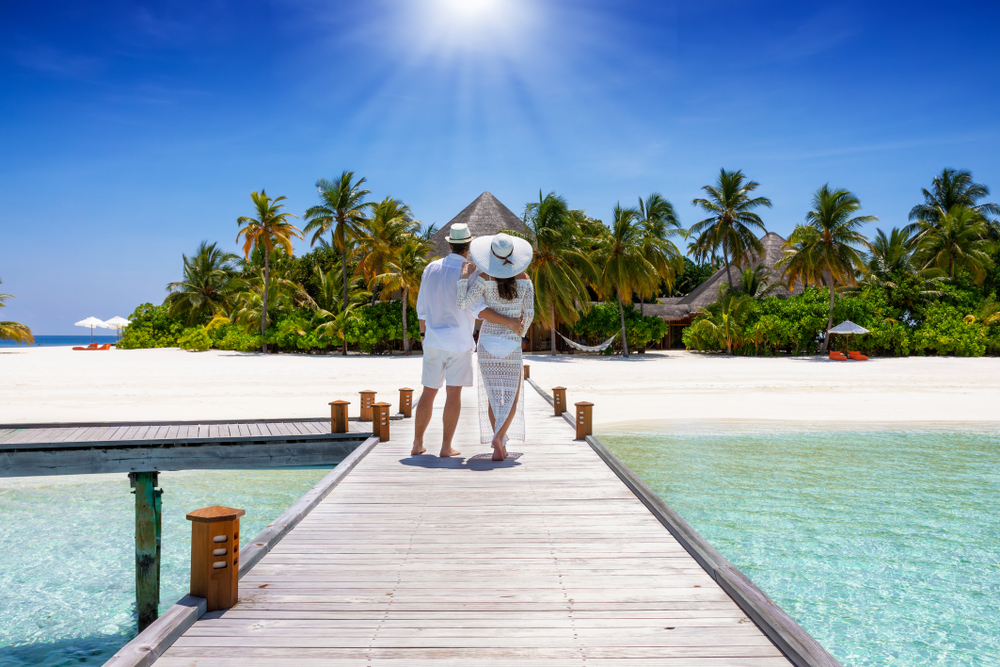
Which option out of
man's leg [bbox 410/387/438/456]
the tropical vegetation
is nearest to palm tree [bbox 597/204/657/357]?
the tropical vegetation

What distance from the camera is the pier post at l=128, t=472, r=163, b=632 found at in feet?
16.2

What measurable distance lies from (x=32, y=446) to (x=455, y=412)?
15.3 feet

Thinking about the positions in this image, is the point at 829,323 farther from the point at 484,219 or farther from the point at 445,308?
the point at 445,308

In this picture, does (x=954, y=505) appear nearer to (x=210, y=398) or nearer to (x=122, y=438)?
(x=122, y=438)

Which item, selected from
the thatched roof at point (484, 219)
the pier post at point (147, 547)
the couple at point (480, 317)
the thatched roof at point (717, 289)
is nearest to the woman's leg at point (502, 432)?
the couple at point (480, 317)

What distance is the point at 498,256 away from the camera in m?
4.59

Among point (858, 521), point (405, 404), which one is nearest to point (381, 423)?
point (405, 404)

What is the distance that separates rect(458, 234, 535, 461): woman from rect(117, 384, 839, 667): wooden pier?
2.75ft

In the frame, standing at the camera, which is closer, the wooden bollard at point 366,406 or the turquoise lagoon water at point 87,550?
the turquoise lagoon water at point 87,550

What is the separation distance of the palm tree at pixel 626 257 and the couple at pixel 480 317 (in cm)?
2264

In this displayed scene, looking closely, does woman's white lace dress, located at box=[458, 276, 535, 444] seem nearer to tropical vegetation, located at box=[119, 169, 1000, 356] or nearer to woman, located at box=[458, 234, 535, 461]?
woman, located at box=[458, 234, 535, 461]

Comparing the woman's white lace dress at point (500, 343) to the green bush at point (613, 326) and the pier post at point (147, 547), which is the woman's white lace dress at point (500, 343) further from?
the green bush at point (613, 326)

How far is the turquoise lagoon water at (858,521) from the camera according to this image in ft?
13.9

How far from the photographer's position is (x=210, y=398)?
44.8 feet
